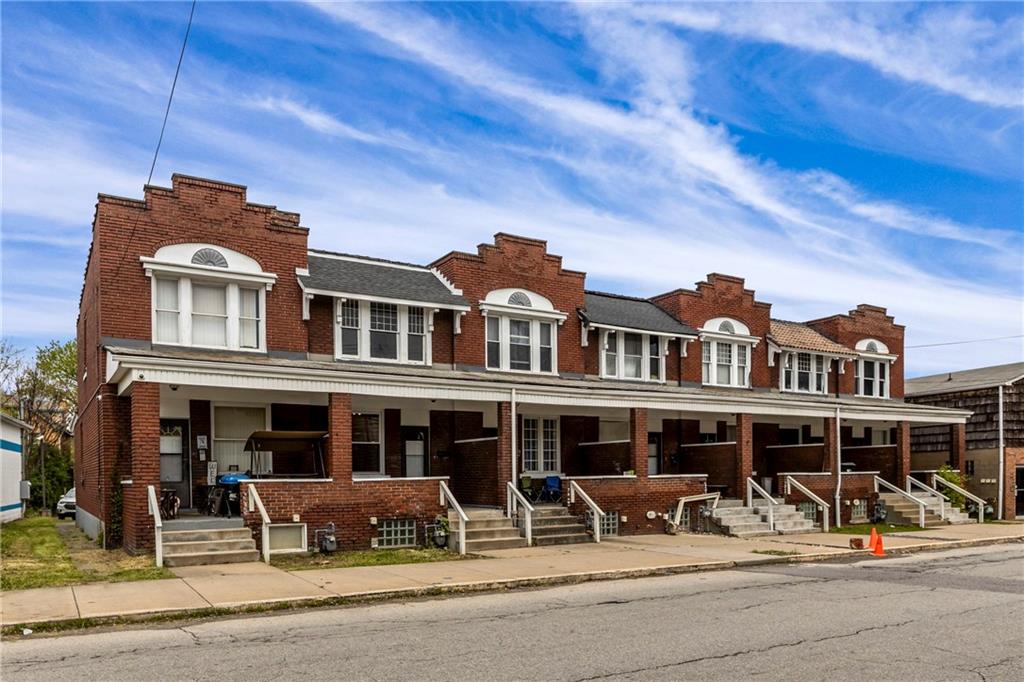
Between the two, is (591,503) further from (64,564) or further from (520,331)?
(64,564)

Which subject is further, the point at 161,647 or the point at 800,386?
the point at 800,386

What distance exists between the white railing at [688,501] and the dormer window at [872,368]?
45.7ft

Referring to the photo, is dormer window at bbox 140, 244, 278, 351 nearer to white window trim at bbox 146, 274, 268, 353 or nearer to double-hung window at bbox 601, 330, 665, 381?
white window trim at bbox 146, 274, 268, 353

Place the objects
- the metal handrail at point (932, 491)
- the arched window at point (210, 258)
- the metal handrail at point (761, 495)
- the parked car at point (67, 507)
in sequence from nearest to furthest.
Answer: the arched window at point (210, 258)
the metal handrail at point (761, 495)
the metal handrail at point (932, 491)
the parked car at point (67, 507)

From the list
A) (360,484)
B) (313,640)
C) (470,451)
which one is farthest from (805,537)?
(313,640)

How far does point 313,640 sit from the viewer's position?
396 inches

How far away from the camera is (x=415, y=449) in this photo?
24188 mm

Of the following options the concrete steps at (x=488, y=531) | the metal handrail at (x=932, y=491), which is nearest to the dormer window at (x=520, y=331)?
the concrete steps at (x=488, y=531)

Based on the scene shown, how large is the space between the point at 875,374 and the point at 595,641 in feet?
97.8

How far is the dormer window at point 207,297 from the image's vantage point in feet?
Answer: 69.7

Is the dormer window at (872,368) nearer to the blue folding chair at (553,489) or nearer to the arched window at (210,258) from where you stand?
the blue folding chair at (553,489)

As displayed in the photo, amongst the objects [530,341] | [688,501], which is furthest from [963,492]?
[530,341]

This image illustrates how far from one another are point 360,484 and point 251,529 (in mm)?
2561

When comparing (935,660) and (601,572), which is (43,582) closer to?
(601,572)
